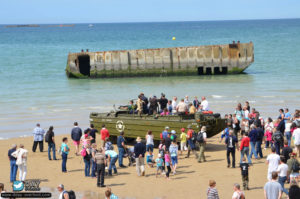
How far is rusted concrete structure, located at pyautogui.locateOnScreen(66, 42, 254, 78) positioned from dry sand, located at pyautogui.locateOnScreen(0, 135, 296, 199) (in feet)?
87.9

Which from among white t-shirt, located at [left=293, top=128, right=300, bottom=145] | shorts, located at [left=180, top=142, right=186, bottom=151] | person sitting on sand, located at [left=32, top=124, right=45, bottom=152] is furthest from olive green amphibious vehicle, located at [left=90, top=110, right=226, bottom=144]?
white t-shirt, located at [left=293, top=128, right=300, bottom=145]

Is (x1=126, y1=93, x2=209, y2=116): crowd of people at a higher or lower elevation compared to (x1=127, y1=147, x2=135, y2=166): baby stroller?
higher

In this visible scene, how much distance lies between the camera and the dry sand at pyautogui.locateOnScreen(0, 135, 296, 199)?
44.5ft

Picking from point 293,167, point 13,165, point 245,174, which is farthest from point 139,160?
point 293,167

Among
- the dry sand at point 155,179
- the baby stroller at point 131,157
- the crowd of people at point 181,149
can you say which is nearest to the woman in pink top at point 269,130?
the crowd of people at point 181,149

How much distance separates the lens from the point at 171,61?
45406 millimetres

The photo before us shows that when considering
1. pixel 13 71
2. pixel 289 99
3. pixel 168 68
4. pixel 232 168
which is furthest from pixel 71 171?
pixel 13 71

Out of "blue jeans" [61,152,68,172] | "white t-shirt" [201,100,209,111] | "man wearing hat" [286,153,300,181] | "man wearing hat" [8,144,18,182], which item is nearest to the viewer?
"man wearing hat" [286,153,300,181]

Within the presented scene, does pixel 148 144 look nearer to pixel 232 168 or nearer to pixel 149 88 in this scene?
pixel 232 168

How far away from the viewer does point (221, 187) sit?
13750mm

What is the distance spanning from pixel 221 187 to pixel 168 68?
31941 mm

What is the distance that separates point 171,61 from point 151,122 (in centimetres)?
2697

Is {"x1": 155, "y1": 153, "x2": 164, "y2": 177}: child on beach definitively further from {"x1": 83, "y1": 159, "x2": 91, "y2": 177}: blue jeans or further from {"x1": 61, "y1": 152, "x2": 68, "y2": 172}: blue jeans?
{"x1": 61, "y1": 152, "x2": 68, "y2": 172}: blue jeans

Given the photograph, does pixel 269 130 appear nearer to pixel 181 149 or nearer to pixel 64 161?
pixel 181 149
